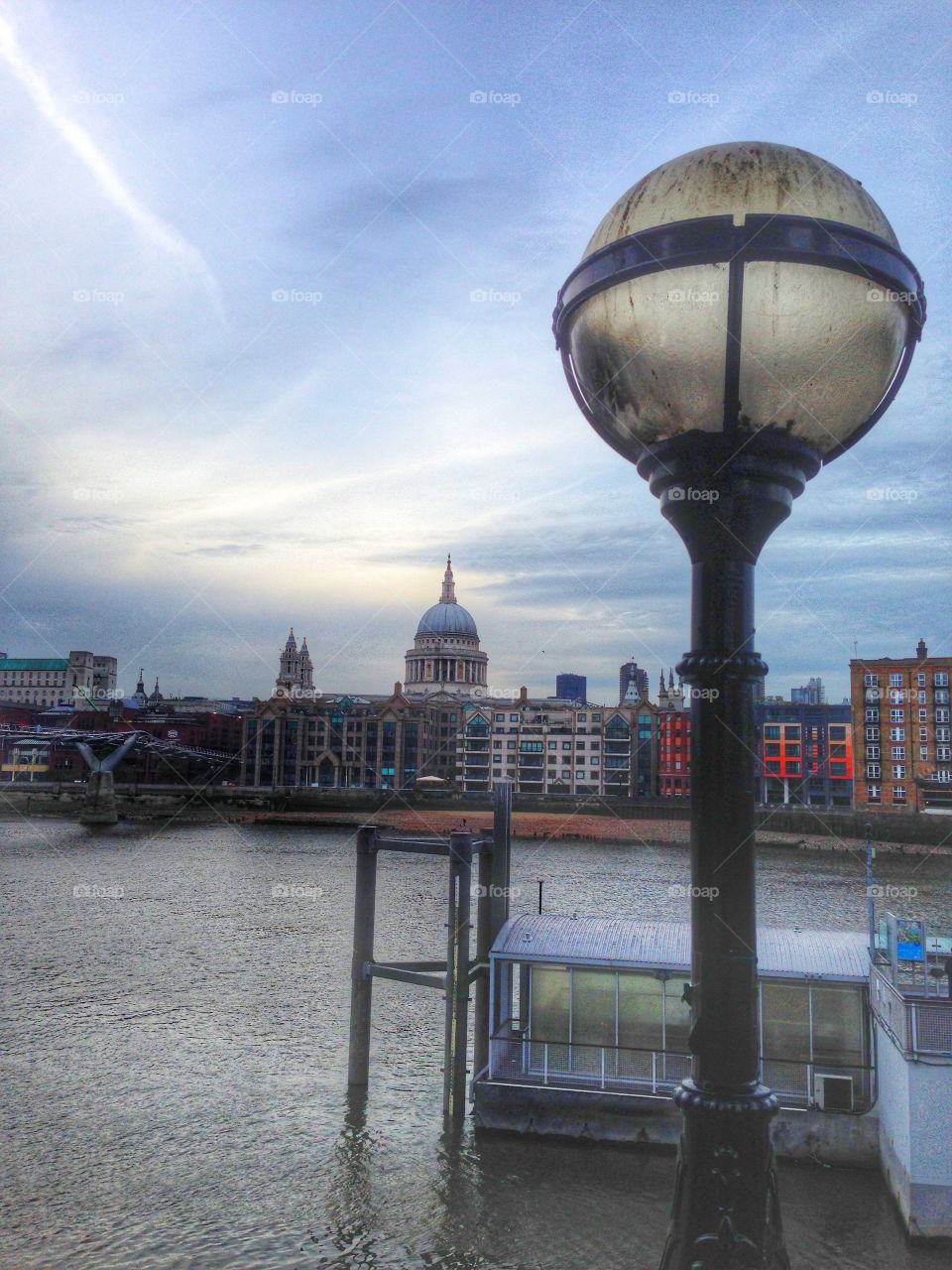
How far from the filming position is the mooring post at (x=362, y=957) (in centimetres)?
1762

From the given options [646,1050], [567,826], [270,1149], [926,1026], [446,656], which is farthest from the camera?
[446,656]

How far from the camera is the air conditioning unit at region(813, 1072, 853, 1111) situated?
1459 centimetres

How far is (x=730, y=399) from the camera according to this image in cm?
282

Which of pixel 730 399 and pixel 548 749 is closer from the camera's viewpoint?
pixel 730 399

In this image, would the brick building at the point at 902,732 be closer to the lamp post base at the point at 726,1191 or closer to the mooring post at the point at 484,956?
the mooring post at the point at 484,956

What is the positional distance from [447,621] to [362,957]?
6256 inches

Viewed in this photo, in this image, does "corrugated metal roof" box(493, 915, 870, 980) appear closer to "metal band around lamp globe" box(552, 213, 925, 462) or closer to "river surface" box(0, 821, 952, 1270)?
"river surface" box(0, 821, 952, 1270)
